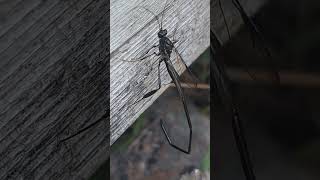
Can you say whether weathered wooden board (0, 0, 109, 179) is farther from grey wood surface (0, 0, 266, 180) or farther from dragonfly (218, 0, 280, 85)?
dragonfly (218, 0, 280, 85)

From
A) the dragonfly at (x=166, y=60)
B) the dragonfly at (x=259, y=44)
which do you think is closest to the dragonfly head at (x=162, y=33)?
the dragonfly at (x=166, y=60)

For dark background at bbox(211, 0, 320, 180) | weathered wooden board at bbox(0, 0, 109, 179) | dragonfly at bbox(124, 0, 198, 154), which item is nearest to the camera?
weathered wooden board at bbox(0, 0, 109, 179)

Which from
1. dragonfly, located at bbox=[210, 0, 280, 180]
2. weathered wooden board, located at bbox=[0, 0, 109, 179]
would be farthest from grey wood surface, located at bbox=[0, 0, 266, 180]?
dragonfly, located at bbox=[210, 0, 280, 180]

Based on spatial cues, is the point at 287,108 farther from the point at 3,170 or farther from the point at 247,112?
the point at 3,170

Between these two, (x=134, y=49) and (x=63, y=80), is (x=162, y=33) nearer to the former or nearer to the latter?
(x=134, y=49)

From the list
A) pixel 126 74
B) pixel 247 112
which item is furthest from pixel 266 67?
pixel 126 74

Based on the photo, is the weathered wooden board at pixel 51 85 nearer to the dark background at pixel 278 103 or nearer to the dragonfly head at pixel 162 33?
the dragonfly head at pixel 162 33
